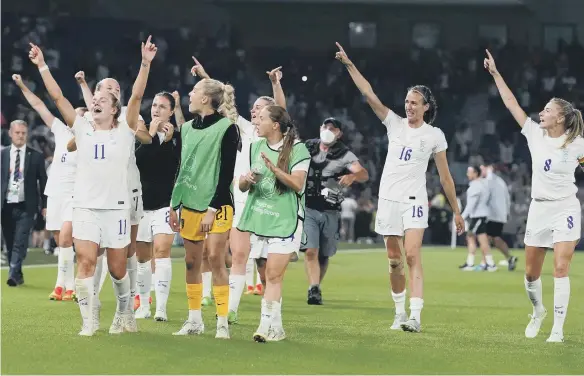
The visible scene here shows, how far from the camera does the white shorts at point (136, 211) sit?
1110 cm

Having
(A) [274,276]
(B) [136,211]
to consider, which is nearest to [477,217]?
(B) [136,211]

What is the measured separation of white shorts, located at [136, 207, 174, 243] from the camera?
11984 millimetres

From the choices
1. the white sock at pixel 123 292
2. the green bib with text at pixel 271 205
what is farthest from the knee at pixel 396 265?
the white sock at pixel 123 292

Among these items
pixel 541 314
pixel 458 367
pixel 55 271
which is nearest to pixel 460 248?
pixel 55 271

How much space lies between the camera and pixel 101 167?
1016cm

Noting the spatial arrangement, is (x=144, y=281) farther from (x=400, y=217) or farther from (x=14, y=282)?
(x=14, y=282)

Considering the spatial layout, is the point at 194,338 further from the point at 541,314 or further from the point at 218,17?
the point at 218,17

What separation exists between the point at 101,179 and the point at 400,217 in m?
3.26

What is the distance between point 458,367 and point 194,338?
2.44m

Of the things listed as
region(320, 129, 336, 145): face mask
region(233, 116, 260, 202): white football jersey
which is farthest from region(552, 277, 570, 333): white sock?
region(320, 129, 336, 145): face mask

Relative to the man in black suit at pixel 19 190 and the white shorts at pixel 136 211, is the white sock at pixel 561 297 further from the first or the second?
the man in black suit at pixel 19 190

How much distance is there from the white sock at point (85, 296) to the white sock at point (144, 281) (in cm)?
178

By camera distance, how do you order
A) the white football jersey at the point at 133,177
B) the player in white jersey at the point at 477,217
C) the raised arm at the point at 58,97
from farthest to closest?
the player in white jersey at the point at 477,217, the white football jersey at the point at 133,177, the raised arm at the point at 58,97

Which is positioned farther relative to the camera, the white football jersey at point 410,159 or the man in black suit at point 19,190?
the man in black suit at point 19,190
